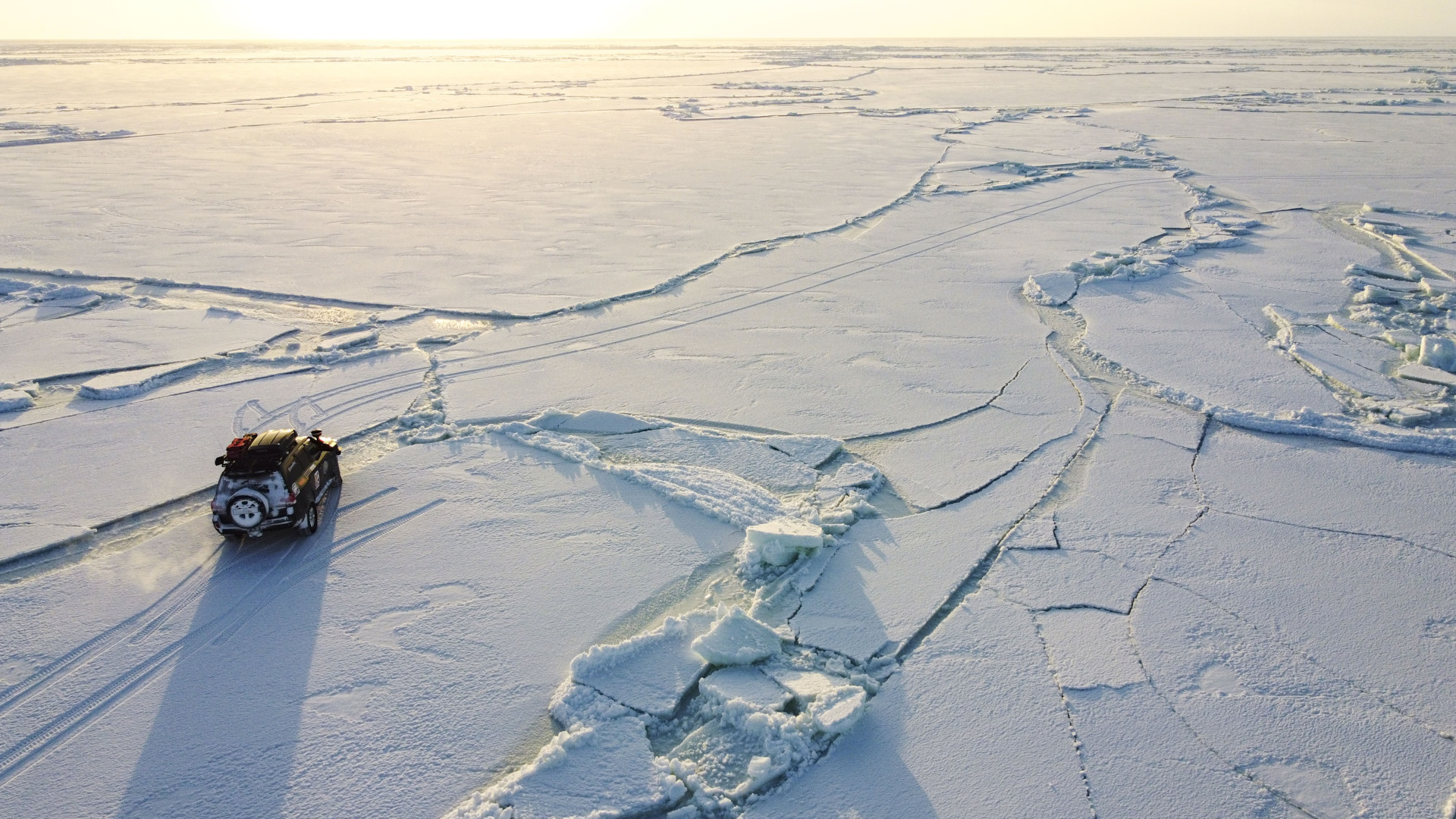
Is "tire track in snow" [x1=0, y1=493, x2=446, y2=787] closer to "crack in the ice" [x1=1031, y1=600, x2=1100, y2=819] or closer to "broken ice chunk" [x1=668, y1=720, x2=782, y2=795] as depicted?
"broken ice chunk" [x1=668, y1=720, x2=782, y2=795]

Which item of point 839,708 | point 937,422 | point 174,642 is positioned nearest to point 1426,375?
point 937,422

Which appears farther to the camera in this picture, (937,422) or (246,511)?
(937,422)

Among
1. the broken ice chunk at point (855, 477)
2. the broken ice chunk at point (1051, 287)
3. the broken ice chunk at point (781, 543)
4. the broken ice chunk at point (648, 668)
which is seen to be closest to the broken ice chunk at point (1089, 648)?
the broken ice chunk at point (781, 543)

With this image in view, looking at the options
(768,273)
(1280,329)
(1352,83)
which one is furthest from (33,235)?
(1352,83)

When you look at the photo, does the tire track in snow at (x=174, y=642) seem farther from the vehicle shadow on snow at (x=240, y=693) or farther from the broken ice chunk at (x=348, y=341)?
the broken ice chunk at (x=348, y=341)

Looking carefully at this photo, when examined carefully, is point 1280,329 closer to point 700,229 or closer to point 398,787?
point 700,229

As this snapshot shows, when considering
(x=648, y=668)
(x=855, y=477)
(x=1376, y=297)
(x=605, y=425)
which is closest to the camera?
(x=648, y=668)

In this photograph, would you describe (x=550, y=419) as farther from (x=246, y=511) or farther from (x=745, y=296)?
(x=745, y=296)
